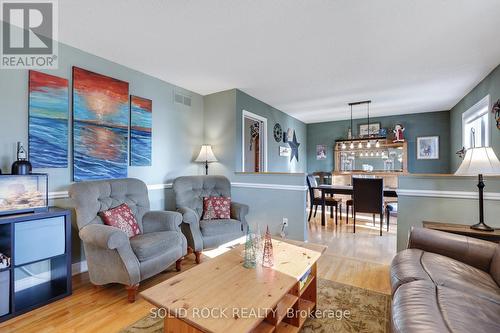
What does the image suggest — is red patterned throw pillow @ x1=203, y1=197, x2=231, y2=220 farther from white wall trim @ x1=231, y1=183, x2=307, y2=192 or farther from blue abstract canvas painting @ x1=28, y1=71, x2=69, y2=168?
blue abstract canvas painting @ x1=28, y1=71, x2=69, y2=168

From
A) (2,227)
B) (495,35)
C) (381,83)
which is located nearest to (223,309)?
(2,227)

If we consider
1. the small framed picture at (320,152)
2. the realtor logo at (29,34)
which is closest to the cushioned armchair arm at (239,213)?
the realtor logo at (29,34)

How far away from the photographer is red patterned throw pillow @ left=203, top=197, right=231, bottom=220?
3193 millimetres

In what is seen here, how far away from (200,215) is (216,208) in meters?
0.24

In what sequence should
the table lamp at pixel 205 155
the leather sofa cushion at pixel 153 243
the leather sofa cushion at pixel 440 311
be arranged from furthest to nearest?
1. the table lamp at pixel 205 155
2. the leather sofa cushion at pixel 153 243
3. the leather sofa cushion at pixel 440 311

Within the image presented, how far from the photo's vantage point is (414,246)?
199 centimetres

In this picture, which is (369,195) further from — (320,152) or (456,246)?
(320,152)

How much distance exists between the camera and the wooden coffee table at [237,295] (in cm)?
110

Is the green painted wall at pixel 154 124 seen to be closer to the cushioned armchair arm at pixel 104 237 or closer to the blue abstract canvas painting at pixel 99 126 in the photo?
the blue abstract canvas painting at pixel 99 126

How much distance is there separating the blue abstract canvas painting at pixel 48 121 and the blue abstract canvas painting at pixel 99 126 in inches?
3.9

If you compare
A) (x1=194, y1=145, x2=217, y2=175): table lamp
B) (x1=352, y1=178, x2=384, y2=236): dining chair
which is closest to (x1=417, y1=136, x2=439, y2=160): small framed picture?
(x1=352, y1=178, x2=384, y2=236): dining chair

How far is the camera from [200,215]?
3.23 meters

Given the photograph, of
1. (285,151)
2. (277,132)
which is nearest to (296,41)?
(277,132)

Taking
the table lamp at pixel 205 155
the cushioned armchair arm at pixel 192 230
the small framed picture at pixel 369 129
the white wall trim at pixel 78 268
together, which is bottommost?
the white wall trim at pixel 78 268
